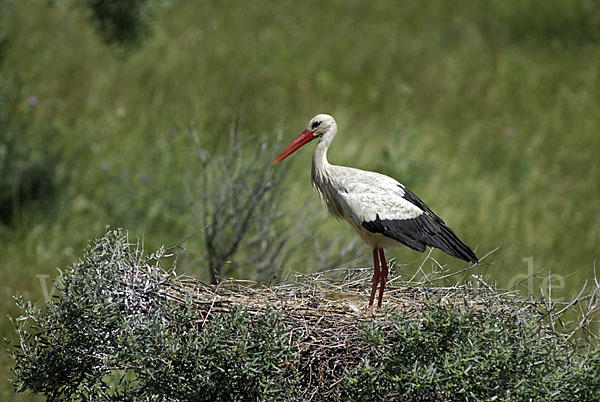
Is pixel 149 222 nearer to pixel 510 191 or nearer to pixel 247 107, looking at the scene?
pixel 247 107

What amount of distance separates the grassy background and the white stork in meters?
2.88

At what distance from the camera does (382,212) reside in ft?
16.9

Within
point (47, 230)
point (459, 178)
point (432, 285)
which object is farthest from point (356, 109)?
point (432, 285)

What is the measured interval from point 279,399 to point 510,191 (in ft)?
30.0

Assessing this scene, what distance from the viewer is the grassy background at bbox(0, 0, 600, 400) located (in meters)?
10.6

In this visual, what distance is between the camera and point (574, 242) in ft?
36.3

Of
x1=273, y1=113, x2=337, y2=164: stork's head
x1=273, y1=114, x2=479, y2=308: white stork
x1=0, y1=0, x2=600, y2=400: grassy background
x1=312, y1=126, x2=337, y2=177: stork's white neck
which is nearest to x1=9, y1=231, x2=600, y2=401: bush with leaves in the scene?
x1=273, y1=114, x2=479, y2=308: white stork

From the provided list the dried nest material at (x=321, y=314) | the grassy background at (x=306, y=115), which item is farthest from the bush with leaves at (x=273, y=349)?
the grassy background at (x=306, y=115)

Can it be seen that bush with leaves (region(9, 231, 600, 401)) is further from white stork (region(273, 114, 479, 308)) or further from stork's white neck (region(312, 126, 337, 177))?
stork's white neck (region(312, 126, 337, 177))

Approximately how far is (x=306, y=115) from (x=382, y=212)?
876 cm

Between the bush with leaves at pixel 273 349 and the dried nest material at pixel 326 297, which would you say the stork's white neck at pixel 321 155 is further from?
the bush with leaves at pixel 273 349

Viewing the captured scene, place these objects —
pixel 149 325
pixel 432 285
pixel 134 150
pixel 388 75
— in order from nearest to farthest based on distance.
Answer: pixel 149 325, pixel 432 285, pixel 134 150, pixel 388 75

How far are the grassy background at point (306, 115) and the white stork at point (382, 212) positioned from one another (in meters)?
2.88

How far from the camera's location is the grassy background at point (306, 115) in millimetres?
10586
